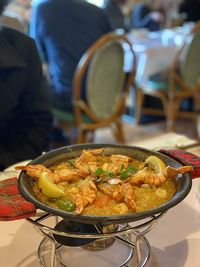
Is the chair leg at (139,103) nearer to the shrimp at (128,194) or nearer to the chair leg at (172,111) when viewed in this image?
the chair leg at (172,111)

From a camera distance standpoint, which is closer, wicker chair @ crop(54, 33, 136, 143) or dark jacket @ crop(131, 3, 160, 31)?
wicker chair @ crop(54, 33, 136, 143)

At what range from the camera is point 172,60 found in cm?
286

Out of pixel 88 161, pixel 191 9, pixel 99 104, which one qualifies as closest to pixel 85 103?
pixel 99 104

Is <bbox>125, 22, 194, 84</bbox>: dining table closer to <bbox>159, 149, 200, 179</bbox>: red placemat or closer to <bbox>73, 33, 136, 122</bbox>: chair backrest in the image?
<bbox>73, 33, 136, 122</bbox>: chair backrest

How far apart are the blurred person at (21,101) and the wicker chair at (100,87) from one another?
0.81m

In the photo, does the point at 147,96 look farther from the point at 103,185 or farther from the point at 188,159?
the point at 103,185

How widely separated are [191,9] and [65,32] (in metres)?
3.04

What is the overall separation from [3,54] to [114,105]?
4.06 ft

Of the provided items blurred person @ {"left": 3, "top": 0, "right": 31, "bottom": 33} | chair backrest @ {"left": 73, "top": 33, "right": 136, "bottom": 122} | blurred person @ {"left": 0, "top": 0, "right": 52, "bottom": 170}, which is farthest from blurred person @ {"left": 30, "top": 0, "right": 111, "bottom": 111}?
blurred person @ {"left": 0, "top": 0, "right": 52, "bottom": 170}

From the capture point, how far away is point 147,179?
Answer: 0.69 m

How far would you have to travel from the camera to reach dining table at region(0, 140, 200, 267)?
738 mm

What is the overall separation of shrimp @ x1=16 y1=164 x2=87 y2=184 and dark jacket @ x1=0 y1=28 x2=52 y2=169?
1.79 ft

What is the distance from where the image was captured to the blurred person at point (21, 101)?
121 cm

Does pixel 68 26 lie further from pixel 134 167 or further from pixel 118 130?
pixel 134 167
